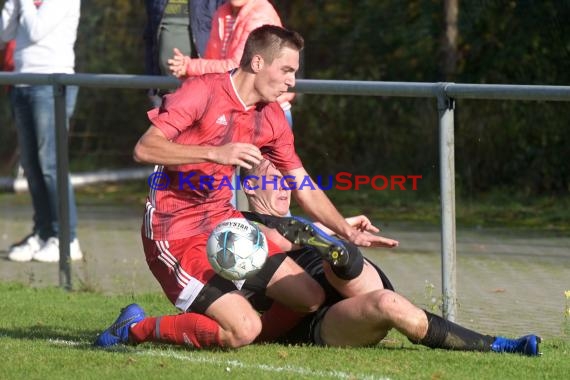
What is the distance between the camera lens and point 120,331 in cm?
726

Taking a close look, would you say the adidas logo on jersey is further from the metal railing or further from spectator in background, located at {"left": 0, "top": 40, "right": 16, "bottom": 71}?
spectator in background, located at {"left": 0, "top": 40, "right": 16, "bottom": 71}

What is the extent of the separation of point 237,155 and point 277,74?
0.74 metres

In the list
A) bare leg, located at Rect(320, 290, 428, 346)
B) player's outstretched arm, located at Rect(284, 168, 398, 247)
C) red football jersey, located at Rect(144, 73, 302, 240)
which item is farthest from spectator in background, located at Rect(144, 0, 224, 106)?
bare leg, located at Rect(320, 290, 428, 346)

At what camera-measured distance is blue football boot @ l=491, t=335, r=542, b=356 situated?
6.87 meters

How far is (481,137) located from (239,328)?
392 cm

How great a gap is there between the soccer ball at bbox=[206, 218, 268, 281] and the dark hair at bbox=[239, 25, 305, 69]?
3.04 feet

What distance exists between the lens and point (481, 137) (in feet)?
33.7

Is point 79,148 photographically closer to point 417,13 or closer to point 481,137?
point 417,13

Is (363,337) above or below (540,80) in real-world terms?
below

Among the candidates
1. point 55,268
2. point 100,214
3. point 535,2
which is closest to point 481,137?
point 55,268

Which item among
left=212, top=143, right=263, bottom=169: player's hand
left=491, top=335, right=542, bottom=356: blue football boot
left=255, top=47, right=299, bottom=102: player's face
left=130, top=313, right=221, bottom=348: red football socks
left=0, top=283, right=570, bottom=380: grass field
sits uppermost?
left=255, top=47, right=299, bottom=102: player's face

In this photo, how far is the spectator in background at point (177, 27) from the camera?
9.78 m

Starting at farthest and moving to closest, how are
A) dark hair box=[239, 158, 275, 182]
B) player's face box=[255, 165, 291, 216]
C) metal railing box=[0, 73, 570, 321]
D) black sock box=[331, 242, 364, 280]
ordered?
player's face box=[255, 165, 291, 216], dark hair box=[239, 158, 275, 182], metal railing box=[0, 73, 570, 321], black sock box=[331, 242, 364, 280]

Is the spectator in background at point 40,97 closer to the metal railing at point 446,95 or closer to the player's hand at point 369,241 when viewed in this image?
the metal railing at point 446,95
